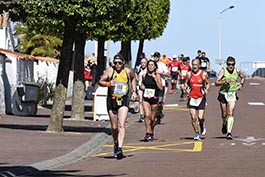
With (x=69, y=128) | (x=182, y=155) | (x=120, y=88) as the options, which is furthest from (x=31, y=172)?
(x=69, y=128)

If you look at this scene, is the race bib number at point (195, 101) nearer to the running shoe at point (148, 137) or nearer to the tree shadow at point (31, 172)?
the running shoe at point (148, 137)

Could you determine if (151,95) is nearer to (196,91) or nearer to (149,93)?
(149,93)

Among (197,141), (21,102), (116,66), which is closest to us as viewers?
(116,66)

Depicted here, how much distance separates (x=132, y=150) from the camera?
59.4 ft

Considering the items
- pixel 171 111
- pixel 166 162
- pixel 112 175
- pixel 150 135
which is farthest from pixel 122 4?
pixel 171 111

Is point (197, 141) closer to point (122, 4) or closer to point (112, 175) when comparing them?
point (122, 4)

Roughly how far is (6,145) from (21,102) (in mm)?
10578

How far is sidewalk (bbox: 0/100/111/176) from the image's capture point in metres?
15.0

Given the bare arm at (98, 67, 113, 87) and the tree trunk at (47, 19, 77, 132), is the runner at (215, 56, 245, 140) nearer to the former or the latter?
the tree trunk at (47, 19, 77, 132)

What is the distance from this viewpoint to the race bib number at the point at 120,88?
54.5 ft

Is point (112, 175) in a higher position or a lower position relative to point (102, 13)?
lower

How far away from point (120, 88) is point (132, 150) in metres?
1.96

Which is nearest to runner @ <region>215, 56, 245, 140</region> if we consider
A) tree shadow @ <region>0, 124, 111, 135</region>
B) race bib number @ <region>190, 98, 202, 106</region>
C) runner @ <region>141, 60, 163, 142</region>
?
race bib number @ <region>190, 98, 202, 106</region>

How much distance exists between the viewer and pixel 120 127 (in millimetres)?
16484
